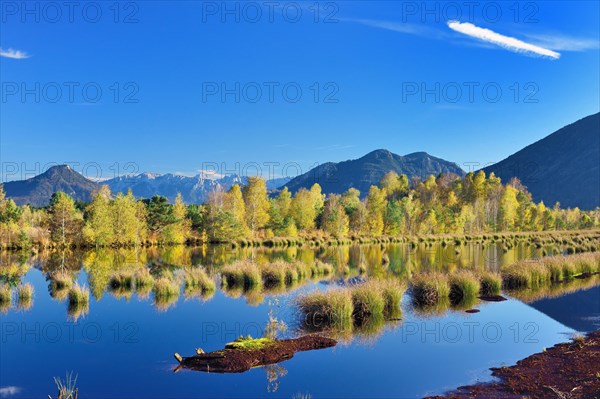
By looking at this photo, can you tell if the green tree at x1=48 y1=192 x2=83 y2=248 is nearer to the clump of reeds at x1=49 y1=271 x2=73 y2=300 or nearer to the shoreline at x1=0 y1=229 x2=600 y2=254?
the shoreline at x1=0 y1=229 x2=600 y2=254

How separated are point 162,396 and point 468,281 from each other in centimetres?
1592

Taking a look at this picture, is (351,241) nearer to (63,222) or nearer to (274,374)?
(63,222)

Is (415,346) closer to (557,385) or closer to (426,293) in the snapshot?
(557,385)

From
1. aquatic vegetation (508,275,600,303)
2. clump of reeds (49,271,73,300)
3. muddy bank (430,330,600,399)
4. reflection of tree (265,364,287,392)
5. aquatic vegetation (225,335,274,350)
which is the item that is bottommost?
reflection of tree (265,364,287,392)

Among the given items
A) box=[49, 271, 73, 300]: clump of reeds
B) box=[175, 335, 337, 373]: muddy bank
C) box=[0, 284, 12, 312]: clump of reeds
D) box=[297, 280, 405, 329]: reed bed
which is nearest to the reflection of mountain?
box=[297, 280, 405, 329]: reed bed

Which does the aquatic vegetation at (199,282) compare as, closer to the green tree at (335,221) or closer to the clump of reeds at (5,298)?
the clump of reeds at (5,298)

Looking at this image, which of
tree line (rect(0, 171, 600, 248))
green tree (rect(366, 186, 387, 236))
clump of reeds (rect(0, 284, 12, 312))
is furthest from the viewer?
green tree (rect(366, 186, 387, 236))

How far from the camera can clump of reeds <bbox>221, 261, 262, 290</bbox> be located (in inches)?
1053

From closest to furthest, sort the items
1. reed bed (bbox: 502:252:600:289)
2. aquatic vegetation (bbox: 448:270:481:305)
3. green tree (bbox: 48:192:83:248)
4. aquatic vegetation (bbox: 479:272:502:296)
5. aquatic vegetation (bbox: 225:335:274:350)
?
aquatic vegetation (bbox: 225:335:274:350)
aquatic vegetation (bbox: 448:270:481:305)
aquatic vegetation (bbox: 479:272:502:296)
reed bed (bbox: 502:252:600:289)
green tree (bbox: 48:192:83:248)

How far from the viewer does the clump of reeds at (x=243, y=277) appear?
26.7m

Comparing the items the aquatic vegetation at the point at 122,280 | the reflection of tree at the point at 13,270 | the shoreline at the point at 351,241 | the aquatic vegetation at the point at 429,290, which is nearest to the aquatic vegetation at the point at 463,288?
the aquatic vegetation at the point at 429,290

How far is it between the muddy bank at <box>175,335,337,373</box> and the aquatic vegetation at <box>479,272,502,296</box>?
40.0ft

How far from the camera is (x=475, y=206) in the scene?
93.8 meters

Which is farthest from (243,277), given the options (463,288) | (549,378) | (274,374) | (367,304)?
(549,378)
